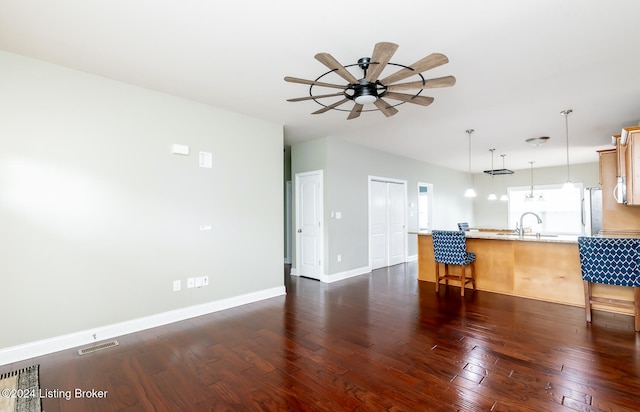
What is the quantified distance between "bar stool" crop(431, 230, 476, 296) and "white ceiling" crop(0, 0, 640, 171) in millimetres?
1832

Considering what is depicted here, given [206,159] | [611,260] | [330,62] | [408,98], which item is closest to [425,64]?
[408,98]

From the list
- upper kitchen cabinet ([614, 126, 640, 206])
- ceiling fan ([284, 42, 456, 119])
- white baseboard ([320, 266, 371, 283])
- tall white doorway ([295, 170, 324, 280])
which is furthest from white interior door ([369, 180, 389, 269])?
upper kitchen cabinet ([614, 126, 640, 206])

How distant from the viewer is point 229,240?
13.2 feet

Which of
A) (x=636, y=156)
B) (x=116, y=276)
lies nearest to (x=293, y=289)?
(x=116, y=276)

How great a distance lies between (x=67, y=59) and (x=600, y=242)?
Answer: 5612 mm

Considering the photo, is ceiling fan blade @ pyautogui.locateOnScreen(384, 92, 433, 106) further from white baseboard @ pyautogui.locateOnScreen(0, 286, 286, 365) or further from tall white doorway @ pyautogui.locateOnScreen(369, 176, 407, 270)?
tall white doorway @ pyautogui.locateOnScreen(369, 176, 407, 270)

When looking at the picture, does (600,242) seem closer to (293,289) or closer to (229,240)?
(293,289)

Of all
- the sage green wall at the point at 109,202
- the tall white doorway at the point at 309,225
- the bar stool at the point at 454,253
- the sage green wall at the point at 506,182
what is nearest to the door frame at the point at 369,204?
the tall white doorway at the point at 309,225

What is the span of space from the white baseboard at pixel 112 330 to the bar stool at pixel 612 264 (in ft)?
13.2

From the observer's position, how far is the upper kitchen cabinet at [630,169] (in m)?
3.41

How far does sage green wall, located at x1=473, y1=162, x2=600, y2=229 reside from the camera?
846 cm

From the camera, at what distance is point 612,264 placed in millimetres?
3154

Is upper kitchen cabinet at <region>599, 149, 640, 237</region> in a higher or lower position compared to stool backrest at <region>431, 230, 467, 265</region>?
higher

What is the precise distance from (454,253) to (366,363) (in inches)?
104
